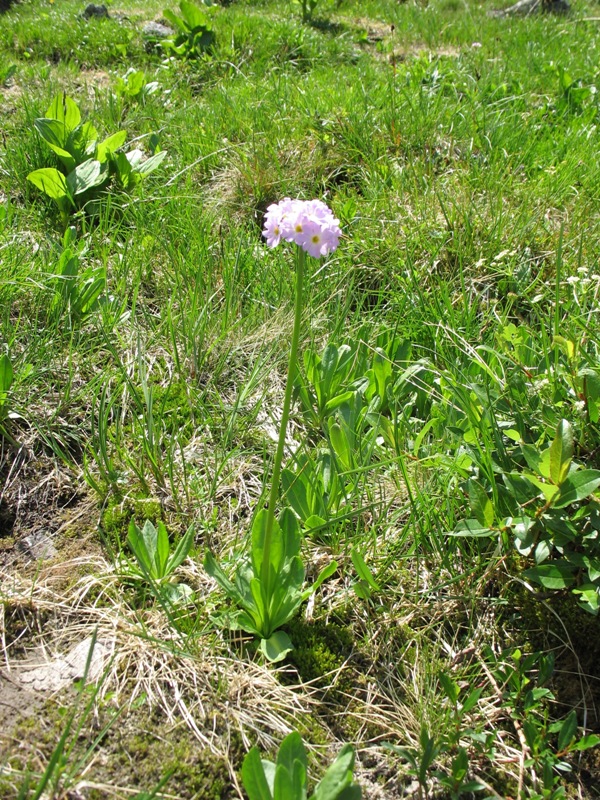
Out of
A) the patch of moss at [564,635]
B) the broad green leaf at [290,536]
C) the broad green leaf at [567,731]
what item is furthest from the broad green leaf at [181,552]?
the broad green leaf at [567,731]

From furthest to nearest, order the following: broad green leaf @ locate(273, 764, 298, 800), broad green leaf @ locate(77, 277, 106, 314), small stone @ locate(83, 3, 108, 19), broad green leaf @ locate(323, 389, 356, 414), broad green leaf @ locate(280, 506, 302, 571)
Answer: small stone @ locate(83, 3, 108, 19), broad green leaf @ locate(77, 277, 106, 314), broad green leaf @ locate(323, 389, 356, 414), broad green leaf @ locate(280, 506, 302, 571), broad green leaf @ locate(273, 764, 298, 800)

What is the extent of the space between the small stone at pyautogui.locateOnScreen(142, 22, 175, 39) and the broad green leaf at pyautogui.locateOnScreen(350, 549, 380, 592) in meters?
5.15

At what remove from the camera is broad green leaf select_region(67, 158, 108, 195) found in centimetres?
294

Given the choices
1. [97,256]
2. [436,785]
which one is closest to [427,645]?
[436,785]

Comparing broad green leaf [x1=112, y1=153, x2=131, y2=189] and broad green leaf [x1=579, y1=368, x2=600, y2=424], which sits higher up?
broad green leaf [x1=579, y1=368, x2=600, y2=424]

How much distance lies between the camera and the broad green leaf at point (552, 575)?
1.56m

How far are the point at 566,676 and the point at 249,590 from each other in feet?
2.66

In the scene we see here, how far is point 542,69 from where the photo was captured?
475cm

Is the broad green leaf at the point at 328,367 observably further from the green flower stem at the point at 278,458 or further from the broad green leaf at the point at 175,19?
the broad green leaf at the point at 175,19

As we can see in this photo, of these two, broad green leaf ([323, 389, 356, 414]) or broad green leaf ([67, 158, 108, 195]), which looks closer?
broad green leaf ([323, 389, 356, 414])

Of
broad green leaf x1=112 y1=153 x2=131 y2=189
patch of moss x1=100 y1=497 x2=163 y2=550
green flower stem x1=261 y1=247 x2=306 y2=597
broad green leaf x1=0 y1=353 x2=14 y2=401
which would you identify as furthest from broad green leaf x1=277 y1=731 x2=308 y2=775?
broad green leaf x1=112 y1=153 x2=131 y2=189

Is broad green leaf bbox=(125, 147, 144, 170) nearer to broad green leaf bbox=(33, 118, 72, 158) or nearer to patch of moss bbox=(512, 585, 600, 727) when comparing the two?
broad green leaf bbox=(33, 118, 72, 158)

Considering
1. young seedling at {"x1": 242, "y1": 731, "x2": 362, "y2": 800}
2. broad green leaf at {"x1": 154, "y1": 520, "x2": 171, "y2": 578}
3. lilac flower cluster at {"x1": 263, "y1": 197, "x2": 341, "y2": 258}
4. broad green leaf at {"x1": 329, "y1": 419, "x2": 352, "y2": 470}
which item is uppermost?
lilac flower cluster at {"x1": 263, "y1": 197, "x2": 341, "y2": 258}

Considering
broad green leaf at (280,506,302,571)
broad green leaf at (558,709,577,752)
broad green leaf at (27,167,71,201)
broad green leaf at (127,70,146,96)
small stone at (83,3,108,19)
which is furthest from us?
small stone at (83,3,108,19)
